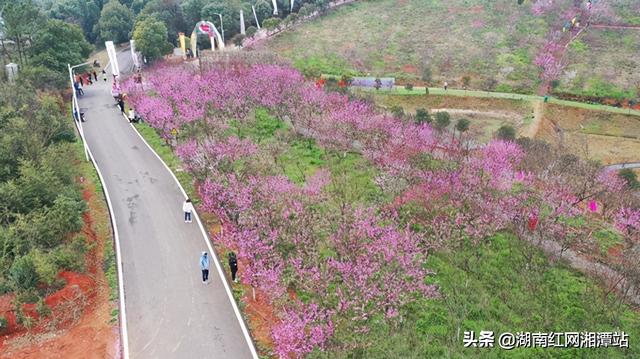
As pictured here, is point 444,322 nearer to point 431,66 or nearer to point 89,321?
point 89,321

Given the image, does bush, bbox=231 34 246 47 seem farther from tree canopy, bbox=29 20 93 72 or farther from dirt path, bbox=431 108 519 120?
dirt path, bbox=431 108 519 120

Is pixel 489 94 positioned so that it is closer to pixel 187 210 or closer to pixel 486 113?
pixel 486 113

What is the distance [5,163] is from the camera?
20.3m

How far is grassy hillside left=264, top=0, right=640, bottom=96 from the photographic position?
143ft

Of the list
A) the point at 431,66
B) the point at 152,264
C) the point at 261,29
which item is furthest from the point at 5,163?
the point at 261,29

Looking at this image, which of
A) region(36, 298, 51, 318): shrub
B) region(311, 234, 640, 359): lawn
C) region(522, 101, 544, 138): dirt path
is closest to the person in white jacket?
region(36, 298, 51, 318): shrub

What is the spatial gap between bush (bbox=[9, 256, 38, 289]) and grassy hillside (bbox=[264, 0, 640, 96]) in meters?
34.6

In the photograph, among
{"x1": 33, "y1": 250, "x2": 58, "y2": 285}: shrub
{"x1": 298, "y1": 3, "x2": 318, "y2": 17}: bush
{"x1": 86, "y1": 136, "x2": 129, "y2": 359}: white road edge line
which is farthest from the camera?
{"x1": 298, "y1": 3, "x2": 318, "y2": 17}: bush

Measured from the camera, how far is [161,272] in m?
17.3

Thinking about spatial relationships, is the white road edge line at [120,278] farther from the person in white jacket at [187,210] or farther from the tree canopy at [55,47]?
the tree canopy at [55,47]

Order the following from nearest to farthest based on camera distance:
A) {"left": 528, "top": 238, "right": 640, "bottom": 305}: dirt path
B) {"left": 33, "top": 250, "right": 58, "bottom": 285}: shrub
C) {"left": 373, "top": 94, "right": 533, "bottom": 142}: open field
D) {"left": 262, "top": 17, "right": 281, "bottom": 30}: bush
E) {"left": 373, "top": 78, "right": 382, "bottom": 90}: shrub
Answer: {"left": 33, "top": 250, "right": 58, "bottom": 285}: shrub < {"left": 528, "top": 238, "right": 640, "bottom": 305}: dirt path < {"left": 373, "top": 94, "right": 533, "bottom": 142}: open field < {"left": 373, "top": 78, "right": 382, "bottom": 90}: shrub < {"left": 262, "top": 17, "right": 281, "bottom": 30}: bush

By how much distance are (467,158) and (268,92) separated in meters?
14.5

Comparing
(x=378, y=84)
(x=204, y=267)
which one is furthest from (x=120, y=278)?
(x=378, y=84)

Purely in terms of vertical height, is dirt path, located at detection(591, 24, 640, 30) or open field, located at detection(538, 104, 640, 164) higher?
dirt path, located at detection(591, 24, 640, 30)
